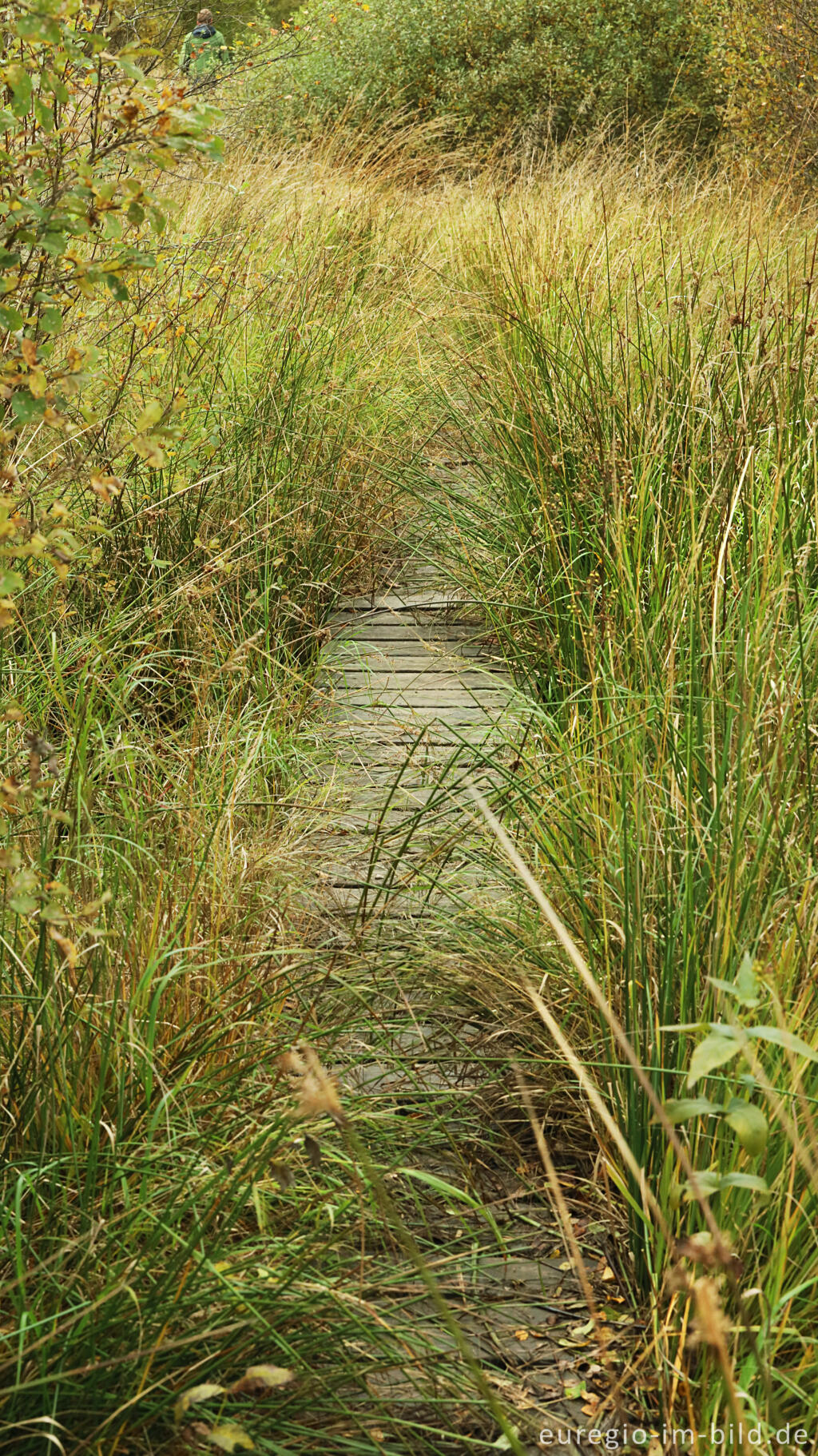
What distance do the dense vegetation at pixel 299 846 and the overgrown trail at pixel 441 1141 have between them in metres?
0.04

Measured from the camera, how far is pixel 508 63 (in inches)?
522

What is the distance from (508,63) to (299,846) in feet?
42.0

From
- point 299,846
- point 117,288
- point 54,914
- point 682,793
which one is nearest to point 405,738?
point 299,846

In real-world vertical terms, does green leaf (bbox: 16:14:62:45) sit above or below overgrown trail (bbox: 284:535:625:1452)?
above

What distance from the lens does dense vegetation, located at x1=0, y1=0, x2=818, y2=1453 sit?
1.40 meters

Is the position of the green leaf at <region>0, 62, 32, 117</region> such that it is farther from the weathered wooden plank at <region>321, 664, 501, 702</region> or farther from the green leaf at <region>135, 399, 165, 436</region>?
the weathered wooden plank at <region>321, 664, 501, 702</region>

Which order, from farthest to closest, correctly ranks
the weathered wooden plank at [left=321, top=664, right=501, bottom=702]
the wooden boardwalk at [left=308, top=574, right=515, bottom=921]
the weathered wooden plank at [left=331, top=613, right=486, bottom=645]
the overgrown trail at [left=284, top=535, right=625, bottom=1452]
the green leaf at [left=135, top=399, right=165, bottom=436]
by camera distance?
the weathered wooden plank at [left=331, top=613, right=486, bottom=645], the weathered wooden plank at [left=321, top=664, right=501, bottom=702], the wooden boardwalk at [left=308, top=574, right=515, bottom=921], the green leaf at [left=135, top=399, right=165, bottom=436], the overgrown trail at [left=284, top=535, right=625, bottom=1452]

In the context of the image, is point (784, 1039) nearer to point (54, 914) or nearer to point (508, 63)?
point (54, 914)

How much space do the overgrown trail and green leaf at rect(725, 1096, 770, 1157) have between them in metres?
0.33

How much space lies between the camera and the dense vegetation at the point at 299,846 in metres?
1.40

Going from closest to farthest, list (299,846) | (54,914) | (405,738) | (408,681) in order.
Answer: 1. (54,914)
2. (299,846)
3. (405,738)
4. (408,681)

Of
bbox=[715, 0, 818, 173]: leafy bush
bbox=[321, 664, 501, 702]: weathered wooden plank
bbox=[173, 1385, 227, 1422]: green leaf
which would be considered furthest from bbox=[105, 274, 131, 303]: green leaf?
bbox=[715, 0, 818, 173]: leafy bush

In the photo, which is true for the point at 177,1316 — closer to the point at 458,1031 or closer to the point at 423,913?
the point at 458,1031

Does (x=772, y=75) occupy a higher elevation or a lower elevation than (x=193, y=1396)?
higher
